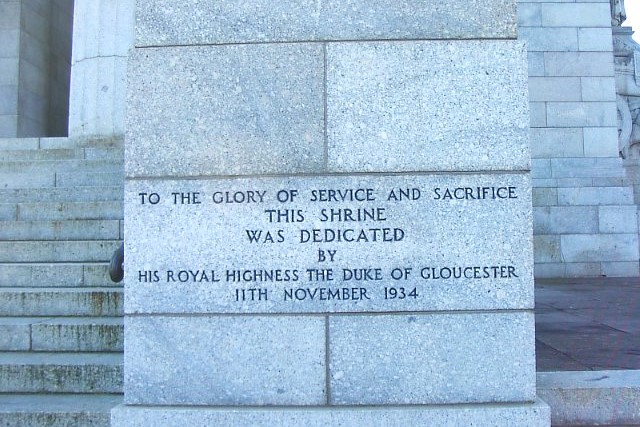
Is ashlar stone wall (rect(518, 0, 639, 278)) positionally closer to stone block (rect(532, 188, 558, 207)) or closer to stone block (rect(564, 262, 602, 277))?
stone block (rect(532, 188, 558, 207))

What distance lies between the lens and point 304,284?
3.93 metres

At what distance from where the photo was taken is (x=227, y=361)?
12.8 feet

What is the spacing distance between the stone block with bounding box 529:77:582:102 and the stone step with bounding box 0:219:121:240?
8.64 metres

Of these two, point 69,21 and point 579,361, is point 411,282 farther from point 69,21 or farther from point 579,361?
point 69,21

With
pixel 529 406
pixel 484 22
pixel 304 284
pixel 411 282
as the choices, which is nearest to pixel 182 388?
pixel 304 284

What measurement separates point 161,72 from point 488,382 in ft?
9.52

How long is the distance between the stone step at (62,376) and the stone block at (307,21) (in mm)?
2426

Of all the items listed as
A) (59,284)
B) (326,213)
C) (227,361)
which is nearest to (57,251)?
(59,284)

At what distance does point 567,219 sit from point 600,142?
1.89 meters

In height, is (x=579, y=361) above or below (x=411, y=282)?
below

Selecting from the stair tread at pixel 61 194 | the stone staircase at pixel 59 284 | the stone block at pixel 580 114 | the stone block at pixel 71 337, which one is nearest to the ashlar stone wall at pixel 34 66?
the stone staircase at pixel 59 284

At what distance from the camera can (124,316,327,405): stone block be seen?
12.7 ft

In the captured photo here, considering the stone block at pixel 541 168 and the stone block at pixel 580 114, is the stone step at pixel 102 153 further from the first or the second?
the stone block at pixel 580 114

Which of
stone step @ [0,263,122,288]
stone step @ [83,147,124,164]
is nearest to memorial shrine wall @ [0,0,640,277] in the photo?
stone step @ [83,147,124,164]
